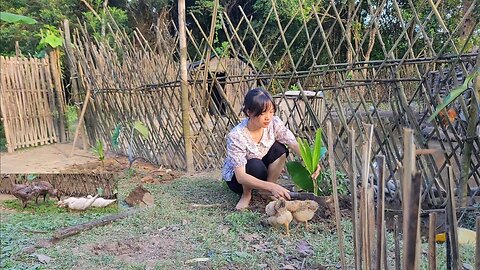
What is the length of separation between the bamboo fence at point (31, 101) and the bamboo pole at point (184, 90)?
133 inches

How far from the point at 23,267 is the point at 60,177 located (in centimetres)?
199

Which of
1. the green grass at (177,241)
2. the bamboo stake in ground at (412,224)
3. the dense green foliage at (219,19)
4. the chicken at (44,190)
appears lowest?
the green grass at (177,241)

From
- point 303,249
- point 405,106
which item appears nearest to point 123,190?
point 303,249

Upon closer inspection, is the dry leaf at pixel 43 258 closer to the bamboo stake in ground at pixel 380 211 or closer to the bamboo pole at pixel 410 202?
the bamboo stake in ground at pixel 380 211

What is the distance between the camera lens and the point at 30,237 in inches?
95.9

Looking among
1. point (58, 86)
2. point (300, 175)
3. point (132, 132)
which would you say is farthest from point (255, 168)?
point (58, 86)

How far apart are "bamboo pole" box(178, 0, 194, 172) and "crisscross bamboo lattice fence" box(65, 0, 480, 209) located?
0.11 meters

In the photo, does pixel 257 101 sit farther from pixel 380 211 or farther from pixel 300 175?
pixel 380 211

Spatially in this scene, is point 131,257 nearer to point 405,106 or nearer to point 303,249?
point 303,249

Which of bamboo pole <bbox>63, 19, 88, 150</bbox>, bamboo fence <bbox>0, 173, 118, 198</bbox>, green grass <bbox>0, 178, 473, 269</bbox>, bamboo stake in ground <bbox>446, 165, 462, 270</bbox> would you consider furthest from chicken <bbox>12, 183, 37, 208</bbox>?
bamboo stake in ground <bbox>446, 165, 462, 270</bbox>

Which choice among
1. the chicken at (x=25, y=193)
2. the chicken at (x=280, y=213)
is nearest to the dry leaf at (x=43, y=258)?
the chicken at (x=280, y=213)

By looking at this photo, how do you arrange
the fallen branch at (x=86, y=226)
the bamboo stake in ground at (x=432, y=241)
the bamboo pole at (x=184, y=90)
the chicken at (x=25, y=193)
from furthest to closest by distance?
the bamboo pole at (x=184, y=90)
the chicken at (x=25, y=193)
the fallen branch at (x=86, y=226)
the bamboo stake in ground at (x=432, y=241)

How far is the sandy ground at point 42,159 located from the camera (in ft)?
15.8

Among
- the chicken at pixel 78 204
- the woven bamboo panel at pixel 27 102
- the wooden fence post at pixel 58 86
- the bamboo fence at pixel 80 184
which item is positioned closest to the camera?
the chicken at pixel 78 204
